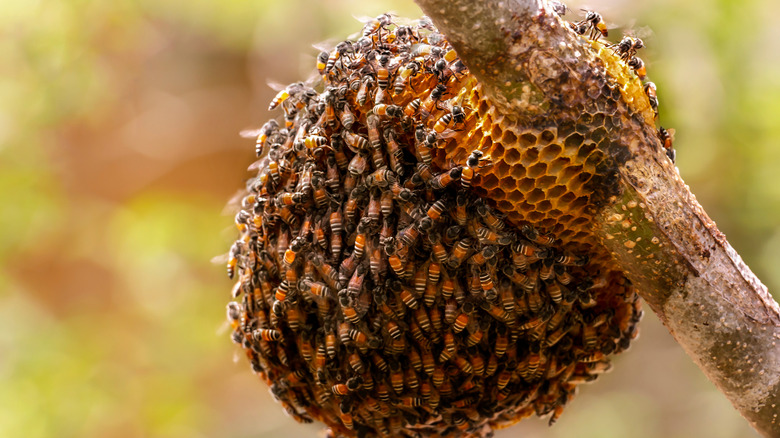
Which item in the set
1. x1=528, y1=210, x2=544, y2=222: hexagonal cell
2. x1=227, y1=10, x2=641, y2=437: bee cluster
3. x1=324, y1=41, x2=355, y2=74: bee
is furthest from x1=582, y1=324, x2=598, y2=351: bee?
x1=324, y1=41, x2=355, y2=74: bee

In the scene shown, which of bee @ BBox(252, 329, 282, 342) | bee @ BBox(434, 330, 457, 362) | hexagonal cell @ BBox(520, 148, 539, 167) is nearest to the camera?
hexagonal cell @ BBox(520, 148, 539, 167)

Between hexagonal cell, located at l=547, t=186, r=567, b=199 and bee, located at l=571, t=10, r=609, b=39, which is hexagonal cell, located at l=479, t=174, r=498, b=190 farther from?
bee, located at l=571, t=10, r=609, b=39

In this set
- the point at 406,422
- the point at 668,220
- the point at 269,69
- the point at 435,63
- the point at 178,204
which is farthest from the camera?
the point at 269,69

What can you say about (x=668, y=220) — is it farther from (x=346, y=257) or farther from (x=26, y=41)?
(x=26, y=41)

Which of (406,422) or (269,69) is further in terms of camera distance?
(269,69)

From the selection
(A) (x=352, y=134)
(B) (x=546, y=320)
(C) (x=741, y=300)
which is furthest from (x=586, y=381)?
(A) (x=352, y=134)

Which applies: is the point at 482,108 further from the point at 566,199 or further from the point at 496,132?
the point at 566,199
